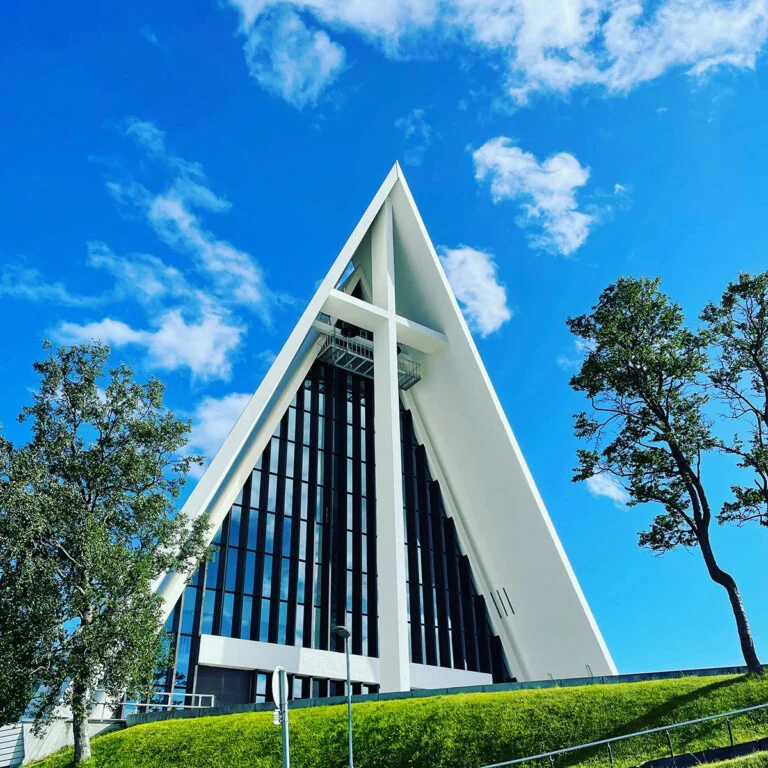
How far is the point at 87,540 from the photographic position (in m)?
18.0

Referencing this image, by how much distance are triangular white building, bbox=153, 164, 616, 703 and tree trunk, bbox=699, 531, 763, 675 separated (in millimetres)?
8914

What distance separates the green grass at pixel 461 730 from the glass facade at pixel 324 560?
6.11 m

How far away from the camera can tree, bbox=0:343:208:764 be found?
1712 cm

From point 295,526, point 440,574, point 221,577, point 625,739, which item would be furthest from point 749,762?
point 440,574

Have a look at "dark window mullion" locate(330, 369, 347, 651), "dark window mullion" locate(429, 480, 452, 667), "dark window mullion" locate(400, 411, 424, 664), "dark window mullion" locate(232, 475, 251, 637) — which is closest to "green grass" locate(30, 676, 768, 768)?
"dark window mullion" locate(232, 475, 251, 637)

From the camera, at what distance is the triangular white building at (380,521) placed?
1016 inches

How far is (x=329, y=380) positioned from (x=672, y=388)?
1751 centimetres

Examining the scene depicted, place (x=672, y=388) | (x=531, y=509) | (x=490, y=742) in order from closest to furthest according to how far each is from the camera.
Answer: (x=490, y=742), (x=672, y=388), (x=531, y=509)

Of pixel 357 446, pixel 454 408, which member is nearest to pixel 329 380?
pixel 357 446

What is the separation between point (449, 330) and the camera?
33.6 m

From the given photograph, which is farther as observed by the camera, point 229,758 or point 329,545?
point 329,545

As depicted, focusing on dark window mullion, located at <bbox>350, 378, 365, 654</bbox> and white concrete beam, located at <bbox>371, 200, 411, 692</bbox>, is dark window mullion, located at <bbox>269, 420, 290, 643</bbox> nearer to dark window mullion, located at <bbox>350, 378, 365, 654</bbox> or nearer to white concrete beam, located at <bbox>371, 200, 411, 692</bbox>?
dark window mullion, located at <bbox>350, 378, 365, 654</bbox>

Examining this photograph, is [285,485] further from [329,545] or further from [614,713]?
[614,713]

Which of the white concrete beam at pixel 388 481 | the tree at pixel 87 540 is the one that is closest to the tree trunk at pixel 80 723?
the tree at pixel 87 540
